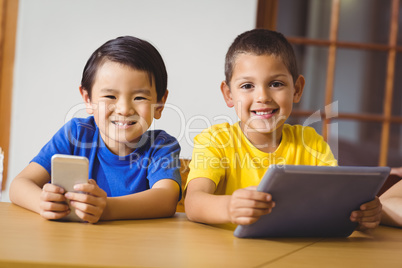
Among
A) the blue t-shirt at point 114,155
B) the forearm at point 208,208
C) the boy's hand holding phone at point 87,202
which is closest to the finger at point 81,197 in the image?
the boy's hand holding phone at point 87,202

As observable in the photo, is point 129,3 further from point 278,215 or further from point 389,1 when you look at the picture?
point 278,215

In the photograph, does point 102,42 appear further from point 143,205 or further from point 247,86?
point 143,205

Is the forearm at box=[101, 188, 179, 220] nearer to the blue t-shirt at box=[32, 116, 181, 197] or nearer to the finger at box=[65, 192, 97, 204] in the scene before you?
the finger at box=[65, 192, 97, 204]

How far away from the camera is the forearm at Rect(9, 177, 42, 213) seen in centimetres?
95

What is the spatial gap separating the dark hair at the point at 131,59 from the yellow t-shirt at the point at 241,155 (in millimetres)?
207

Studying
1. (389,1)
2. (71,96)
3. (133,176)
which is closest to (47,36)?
(71,96)

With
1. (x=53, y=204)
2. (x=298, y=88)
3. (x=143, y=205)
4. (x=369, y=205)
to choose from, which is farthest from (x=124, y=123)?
(x=369, y=205)

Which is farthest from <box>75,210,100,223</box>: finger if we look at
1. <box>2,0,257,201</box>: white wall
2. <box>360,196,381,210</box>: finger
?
<box>2,0,257,201</box>: white wall

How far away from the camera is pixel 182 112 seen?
272cm

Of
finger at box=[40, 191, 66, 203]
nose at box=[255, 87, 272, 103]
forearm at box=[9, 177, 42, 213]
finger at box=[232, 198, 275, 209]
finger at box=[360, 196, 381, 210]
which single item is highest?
nose at box=[255, 87, 272, 103]

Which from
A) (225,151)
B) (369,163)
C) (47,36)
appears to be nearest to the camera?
(225,151)

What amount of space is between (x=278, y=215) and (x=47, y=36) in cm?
232

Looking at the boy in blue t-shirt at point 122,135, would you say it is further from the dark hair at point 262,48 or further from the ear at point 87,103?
the dark hair at point 262,48

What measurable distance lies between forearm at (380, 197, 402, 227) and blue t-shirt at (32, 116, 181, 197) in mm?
526
